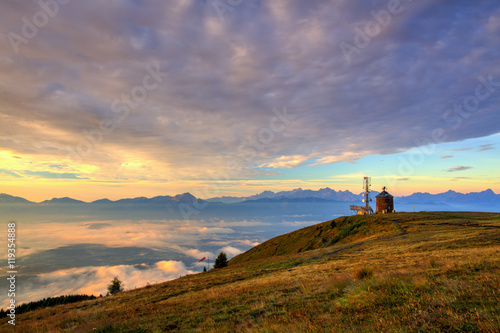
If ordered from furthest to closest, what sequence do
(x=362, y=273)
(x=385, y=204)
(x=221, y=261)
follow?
(x=385, y=204) < (x=221, y=261) < (x=362, y=273)

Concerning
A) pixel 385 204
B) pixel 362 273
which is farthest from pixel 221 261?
pixel 385 204

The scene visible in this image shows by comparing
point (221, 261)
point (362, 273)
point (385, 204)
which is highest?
point (362, 273)

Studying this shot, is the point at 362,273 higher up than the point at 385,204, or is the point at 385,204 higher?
the point at 362,273

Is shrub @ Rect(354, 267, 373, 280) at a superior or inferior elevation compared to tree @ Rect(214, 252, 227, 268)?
superior

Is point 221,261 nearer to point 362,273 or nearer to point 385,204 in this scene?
point 362,273

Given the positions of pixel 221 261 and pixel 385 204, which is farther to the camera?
pixel 385 204

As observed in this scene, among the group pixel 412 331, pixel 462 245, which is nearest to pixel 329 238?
pixel 462 245

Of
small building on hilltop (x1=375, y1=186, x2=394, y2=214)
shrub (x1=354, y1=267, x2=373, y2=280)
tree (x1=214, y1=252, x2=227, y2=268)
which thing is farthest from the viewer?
small building on hilltop (x1=375, y1=186, x2=394, y2=214)

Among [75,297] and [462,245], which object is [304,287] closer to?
[462,245]

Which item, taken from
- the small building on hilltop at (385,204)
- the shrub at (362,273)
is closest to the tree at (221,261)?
the shrub at (362,273)

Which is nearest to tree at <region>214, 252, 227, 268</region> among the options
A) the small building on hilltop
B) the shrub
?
the shrub

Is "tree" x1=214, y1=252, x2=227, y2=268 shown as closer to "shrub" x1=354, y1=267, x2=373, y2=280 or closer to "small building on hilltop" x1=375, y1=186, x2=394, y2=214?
"shrub" x1=354, y1=267, x2=373, y2=280

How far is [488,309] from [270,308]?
769 cm

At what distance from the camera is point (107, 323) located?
12250 mm
